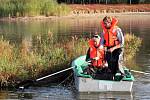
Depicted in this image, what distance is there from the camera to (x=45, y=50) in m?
16.7

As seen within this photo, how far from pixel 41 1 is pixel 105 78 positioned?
155 feet

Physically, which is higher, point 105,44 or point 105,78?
point 105,44

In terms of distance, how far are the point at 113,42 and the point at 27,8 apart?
147ft

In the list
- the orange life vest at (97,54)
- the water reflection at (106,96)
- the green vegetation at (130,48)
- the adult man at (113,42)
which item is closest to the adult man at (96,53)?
the orange life vest at (97,54)

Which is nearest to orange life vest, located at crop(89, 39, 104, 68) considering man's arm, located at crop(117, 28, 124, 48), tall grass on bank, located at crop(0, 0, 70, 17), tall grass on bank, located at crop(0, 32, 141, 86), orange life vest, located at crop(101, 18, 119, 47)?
orange life vest, located at crop(101, 18, 119, 47)

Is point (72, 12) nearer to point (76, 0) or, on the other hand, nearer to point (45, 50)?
point (76, 0)

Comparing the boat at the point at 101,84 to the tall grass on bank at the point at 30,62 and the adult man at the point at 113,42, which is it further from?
the tall grass on bank at the point at 30,62

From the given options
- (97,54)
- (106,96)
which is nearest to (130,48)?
(97,54)

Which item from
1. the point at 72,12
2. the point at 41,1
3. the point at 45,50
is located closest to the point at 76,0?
the point at 72,12

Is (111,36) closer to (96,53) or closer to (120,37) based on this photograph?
(120,37)

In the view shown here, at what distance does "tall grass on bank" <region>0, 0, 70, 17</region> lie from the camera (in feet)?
187

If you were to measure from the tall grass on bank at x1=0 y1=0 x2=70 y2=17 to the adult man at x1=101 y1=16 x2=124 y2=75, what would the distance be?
1736 inches

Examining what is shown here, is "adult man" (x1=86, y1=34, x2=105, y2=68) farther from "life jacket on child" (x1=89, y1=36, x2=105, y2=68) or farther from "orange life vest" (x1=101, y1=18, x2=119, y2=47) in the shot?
"orange life vest" (x1=101, y1=18, x2=119, y2=47)

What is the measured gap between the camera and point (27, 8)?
2256 inches
